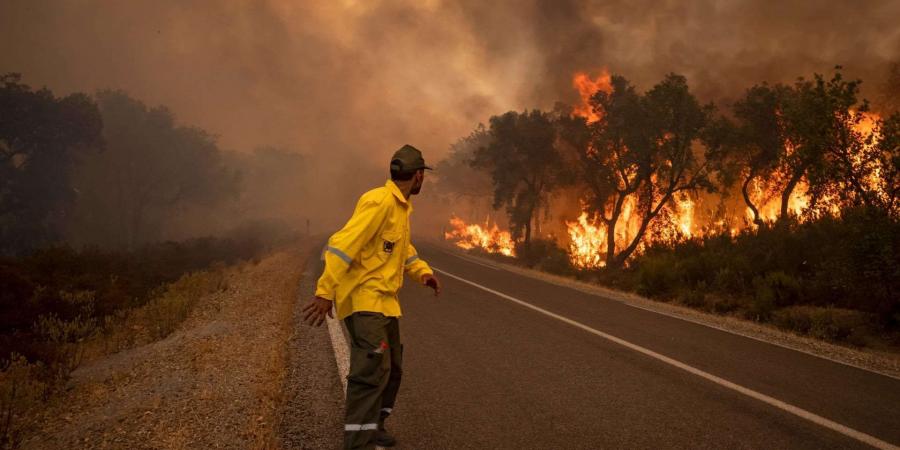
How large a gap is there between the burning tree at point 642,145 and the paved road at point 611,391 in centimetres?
1444

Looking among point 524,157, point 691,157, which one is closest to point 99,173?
point 524,157

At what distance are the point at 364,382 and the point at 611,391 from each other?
2.87m

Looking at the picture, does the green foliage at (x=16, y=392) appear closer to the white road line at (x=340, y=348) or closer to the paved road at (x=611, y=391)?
the white road line at (x=340, y=348)

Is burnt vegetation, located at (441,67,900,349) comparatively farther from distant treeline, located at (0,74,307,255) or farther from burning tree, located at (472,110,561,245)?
distant treeline, located at (0,74,307,255)

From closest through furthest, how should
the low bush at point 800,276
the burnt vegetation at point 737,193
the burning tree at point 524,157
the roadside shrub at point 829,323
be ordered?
1. the roadside shrub at point 829,323
2. the low bush at point 800,276
3. the burnt vegetation at point 737,193
4. the burning tree at point 524,157

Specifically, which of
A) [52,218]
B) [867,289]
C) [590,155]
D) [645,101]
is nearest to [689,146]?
[645,101]

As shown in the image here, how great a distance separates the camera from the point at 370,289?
3.15 metres

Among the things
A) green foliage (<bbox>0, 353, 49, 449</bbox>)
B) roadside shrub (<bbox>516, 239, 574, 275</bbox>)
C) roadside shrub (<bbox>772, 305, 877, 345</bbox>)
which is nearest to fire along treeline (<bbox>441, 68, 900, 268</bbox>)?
roadside shrub (<bbox>516, 239, 574, 275</bbox>)

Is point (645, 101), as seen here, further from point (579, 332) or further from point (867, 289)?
point (579, 332)

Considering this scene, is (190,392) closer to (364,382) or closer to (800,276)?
(364,382)

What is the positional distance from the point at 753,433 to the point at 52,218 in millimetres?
39011

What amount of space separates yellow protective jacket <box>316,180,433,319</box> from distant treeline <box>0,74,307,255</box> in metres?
26.5

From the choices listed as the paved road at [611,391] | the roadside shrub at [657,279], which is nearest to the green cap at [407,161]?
the paved road at [611,391]

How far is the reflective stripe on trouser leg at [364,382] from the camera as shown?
2.96m
